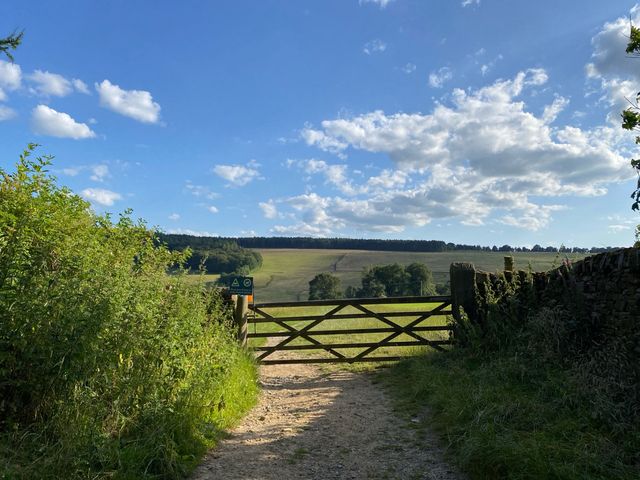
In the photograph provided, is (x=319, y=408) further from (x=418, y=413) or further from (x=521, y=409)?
(x=521, y=409)

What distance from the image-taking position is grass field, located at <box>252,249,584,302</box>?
53.0 m

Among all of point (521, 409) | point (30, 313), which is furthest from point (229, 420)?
point (521, 409)

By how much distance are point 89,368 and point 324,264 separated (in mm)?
69881

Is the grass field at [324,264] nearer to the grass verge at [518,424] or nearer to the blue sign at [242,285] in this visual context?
the blue sign at [242,285]

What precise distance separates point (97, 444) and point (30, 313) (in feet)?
4.41

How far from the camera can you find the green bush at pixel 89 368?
3732mm

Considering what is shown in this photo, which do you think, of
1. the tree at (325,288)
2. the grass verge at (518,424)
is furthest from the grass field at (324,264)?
the grass verge at (518,424)

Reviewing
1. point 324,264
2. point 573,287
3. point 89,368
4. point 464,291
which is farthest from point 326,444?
point 324,264

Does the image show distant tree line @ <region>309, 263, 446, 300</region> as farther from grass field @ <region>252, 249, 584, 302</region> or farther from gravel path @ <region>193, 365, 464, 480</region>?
gravel path @ <region>193, 365, 464, 480</region>

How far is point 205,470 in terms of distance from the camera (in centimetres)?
424

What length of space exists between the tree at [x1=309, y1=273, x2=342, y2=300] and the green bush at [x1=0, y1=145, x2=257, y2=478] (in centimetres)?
3944

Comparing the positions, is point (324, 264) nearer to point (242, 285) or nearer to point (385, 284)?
point (385, 284)

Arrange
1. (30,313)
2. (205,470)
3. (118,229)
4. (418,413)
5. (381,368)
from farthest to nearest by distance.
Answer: (381,368) < (118,229) < (418,413) < (205,470) < (30,313)

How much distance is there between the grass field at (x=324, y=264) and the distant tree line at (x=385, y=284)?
2.75 m
